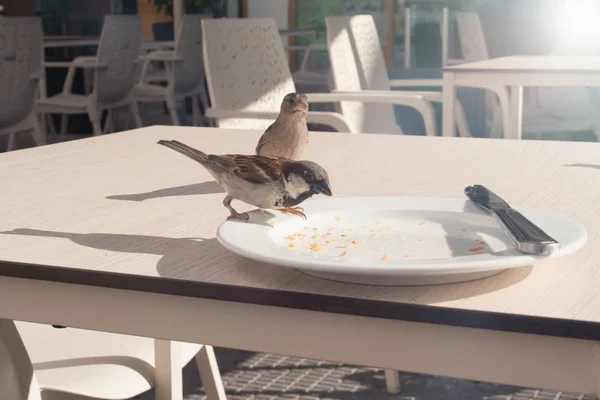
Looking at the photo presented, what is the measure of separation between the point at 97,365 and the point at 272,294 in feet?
2.23

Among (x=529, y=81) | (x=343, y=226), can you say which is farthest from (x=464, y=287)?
(x=529, y=81)

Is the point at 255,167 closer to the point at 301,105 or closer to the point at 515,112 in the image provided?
the point at 301,105

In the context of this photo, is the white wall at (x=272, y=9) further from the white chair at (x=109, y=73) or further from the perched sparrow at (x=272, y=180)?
the perched sparrow at (x=272, y=180)

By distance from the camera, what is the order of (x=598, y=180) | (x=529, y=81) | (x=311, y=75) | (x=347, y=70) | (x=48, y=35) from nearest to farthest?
(x=598, y=180) < (x=529, y=81) < (x=347, y=70) < (x=311, y=75) < (x=48, y=35)

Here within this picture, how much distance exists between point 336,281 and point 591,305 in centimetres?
18

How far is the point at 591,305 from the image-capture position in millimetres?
610

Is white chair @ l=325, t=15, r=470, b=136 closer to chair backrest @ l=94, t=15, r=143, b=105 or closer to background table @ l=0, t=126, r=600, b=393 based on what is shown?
background table @ l=0, t=126, r=600, b=393

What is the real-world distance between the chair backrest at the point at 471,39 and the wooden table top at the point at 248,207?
3.51 m

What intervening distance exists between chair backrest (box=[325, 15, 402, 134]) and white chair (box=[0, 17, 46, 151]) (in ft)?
5.27

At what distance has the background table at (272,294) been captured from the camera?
593 mm

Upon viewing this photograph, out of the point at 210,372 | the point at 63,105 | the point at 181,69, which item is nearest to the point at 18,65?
the point at 63,105

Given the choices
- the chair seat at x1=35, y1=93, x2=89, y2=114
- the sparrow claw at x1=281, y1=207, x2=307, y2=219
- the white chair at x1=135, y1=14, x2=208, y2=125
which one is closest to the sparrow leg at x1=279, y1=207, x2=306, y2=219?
Result: the sparrow claw at x1=281, y1=207, x2=307, y2=219

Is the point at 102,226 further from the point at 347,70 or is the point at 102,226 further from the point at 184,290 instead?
the point at 347,70

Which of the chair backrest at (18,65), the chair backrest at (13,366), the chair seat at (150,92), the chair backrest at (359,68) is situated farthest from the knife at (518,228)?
the chair seat at (150,92)
